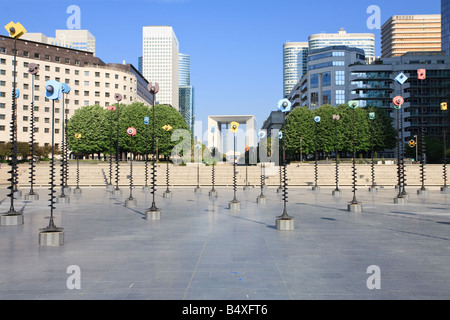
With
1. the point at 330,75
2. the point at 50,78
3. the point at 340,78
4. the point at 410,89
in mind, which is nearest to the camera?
the point at 50,78

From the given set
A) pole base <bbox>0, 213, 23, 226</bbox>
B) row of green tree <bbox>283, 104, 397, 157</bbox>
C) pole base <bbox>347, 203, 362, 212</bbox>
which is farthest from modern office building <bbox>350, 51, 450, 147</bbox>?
pole base <bbox>0, 213, 23, 226</bbox>

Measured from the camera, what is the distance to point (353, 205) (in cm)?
2012

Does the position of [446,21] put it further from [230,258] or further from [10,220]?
[10,220]

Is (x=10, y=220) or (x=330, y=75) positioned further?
(x=330, y=75)

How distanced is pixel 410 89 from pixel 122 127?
86485 millimetres

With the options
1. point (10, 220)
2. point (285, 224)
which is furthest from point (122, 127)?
point (285, 224)

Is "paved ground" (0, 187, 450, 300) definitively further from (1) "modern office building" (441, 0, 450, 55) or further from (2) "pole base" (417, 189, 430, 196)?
(1) "modern office building" (441, 0, 450, 55)

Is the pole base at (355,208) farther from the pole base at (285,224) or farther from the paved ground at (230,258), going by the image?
the pole base at (285,224)

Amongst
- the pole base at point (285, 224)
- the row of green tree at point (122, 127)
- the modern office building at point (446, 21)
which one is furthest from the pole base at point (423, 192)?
the modern office building at point (446, 21)

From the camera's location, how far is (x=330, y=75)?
116312 millimetres

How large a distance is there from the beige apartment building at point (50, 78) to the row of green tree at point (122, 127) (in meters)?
15.5

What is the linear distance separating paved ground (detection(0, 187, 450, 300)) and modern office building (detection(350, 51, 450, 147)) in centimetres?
10120
